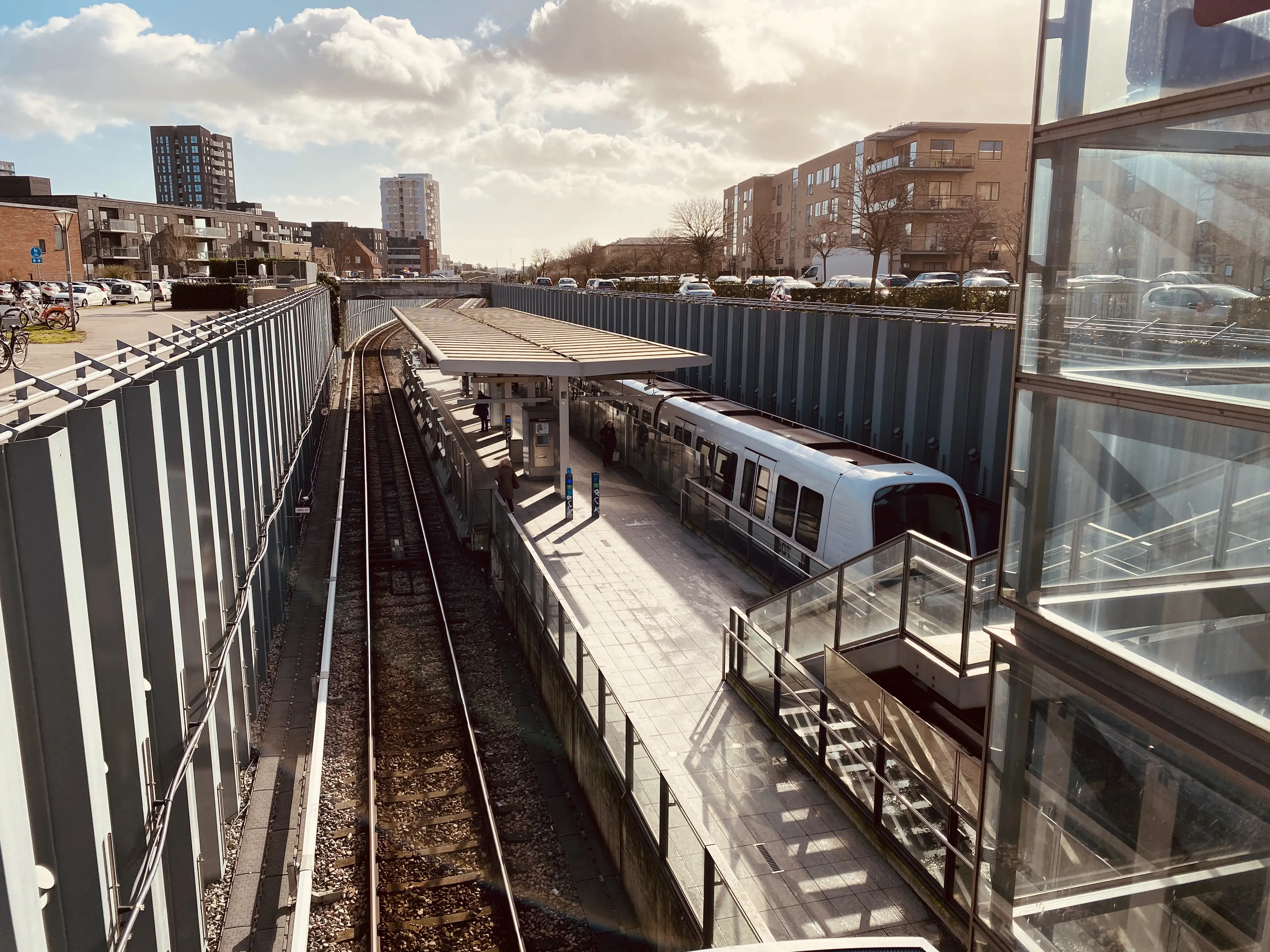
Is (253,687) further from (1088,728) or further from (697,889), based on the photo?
(1088,728)

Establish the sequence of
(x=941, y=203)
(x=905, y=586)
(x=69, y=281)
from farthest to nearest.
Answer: (x=941, y=203) < (x=69, y=281) < (x=905, y=586)

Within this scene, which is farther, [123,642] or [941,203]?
[941,203]

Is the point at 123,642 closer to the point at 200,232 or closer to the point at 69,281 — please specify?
the point at 69,281

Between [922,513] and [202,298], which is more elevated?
[202,298]

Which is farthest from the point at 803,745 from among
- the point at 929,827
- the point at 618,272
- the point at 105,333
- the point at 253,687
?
the point at 618,272

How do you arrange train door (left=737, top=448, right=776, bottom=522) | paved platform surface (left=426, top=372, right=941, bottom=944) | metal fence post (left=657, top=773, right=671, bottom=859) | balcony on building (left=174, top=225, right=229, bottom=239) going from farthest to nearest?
1. balcony on building (left=174, top=225, right=229, bottom=239)
2. train door (left=737, top=448, right=776, bottom=522)
3. metal fence post (left=657, top=773, right=671, bottom=859)
4. paved platform surface (left=426, top=372, right=941, bottom=944)

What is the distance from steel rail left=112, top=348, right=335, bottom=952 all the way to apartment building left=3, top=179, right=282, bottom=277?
64285 mm

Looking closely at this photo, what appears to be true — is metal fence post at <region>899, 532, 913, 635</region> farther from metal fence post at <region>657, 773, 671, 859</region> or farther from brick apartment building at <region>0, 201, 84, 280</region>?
brick apartment building at <region>0, 201, 84, 280</region>

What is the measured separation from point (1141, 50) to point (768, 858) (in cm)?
605

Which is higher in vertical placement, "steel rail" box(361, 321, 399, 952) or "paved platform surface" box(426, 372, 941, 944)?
"paved platform surface" box(426, 372, 941, 944)

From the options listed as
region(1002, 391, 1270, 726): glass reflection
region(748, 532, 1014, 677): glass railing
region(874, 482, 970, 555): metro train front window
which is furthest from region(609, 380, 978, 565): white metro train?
region(1002, 391, 1270, 726): glass reflection

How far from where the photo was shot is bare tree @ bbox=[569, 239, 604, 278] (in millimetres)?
88625

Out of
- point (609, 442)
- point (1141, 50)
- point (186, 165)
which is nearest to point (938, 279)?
point (609, 442)

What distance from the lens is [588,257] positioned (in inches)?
3494
